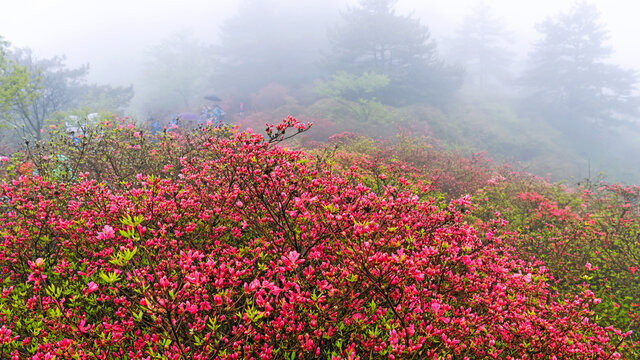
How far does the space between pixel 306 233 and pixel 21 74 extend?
27.3 metres

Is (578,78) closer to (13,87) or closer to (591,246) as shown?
(591,246)

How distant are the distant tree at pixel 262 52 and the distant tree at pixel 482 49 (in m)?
34.5

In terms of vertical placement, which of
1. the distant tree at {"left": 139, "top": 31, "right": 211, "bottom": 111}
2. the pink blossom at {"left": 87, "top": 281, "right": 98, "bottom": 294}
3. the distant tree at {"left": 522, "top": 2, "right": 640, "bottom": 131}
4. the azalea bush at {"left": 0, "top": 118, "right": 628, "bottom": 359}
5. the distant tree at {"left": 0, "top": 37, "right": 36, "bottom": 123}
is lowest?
the distant tree at {"left": 522, "top": 2, "right": 640, "bottom": 131}

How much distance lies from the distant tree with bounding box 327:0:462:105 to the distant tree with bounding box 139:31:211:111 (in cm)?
2375

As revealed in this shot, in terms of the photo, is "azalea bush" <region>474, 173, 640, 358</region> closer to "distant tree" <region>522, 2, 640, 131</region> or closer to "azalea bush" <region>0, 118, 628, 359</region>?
"azalea bush" <region>0, 118, 628, 359</region>

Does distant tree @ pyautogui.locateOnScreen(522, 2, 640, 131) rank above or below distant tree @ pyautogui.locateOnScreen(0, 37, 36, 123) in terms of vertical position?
below

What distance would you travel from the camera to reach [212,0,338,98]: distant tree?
49281 mm

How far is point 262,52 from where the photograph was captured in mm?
52375

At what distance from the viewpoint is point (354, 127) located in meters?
29.3

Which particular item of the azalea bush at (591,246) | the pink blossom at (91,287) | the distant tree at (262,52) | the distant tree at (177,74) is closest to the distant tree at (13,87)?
the pink blossom at (91,287)

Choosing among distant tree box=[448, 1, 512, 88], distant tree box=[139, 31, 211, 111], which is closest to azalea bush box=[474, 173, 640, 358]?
distant tree box=[139, 31, 211, 111]

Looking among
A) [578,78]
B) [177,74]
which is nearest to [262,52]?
[177,74]

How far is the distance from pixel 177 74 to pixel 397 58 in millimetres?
35176

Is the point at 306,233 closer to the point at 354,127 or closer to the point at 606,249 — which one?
the point at 606,249
